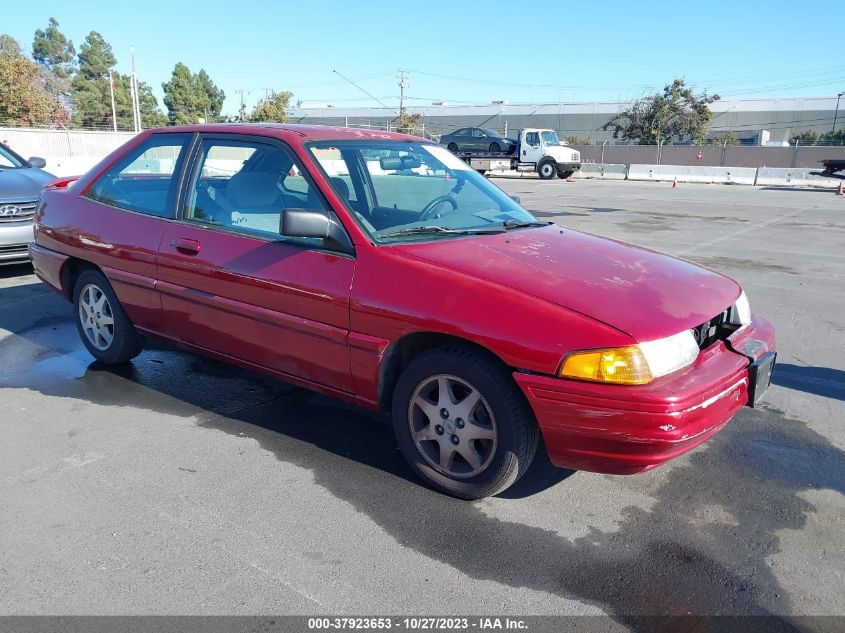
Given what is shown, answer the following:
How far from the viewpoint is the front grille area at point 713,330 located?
3.08m

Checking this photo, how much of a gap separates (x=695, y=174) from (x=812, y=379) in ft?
108

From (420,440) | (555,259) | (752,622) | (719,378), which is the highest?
(555,259)

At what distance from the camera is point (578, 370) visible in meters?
2.68

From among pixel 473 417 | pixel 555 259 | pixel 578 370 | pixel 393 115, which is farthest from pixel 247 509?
pixel 393 115

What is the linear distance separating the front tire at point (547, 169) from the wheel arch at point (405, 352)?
102 ft

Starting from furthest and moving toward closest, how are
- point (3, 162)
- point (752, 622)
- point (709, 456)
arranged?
1. point (3, 162)
2. point (709, 456)
3. point (752, 622)

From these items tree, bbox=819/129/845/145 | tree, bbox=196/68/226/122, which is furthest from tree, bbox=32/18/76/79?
tree, bbox=819/129/845/145

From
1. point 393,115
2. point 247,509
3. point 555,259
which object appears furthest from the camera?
point 393,115

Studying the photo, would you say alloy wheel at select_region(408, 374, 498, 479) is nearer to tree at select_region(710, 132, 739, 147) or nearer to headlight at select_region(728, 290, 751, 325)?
headlight at select_region(728, 290, 751, 325)

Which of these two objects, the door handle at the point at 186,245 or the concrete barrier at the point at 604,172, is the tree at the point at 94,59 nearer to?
the concrete barrier at the point at 604,172

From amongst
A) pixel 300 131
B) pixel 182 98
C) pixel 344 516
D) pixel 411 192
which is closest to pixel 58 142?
pixel 300 131

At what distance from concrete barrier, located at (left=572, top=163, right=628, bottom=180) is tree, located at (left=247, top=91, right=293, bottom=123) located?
3566 cm

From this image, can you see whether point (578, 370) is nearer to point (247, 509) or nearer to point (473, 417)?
point (473, 417)

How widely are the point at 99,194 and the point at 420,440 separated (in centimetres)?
298
